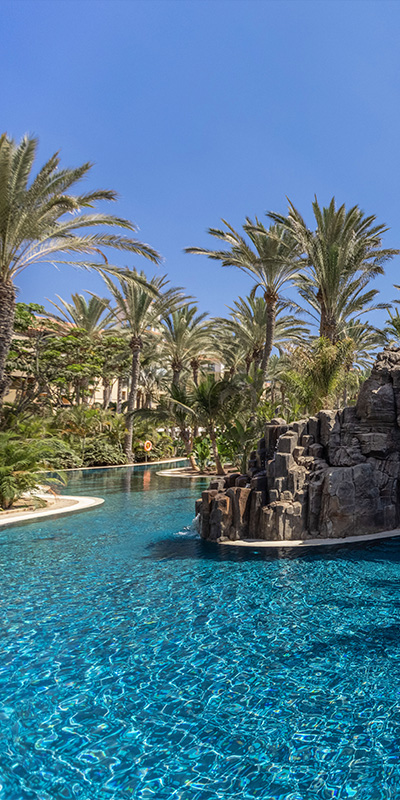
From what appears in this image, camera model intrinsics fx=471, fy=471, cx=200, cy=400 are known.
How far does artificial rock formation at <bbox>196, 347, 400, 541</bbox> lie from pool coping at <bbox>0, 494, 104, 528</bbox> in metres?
3.75

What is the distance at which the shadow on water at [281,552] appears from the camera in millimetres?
7844

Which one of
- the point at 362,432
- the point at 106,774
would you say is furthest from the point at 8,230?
the point at 106,774

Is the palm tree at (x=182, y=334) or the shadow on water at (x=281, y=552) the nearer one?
the shadow on water at (x=281, y=552)

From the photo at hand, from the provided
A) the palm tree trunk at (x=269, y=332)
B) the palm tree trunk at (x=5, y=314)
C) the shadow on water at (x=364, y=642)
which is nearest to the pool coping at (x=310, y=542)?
the shadow on water at (x=364, y=642)

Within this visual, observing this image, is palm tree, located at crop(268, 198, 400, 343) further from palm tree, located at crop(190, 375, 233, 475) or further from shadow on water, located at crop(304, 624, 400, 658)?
shadow on water, located at crop(304, 624, 400, 658)

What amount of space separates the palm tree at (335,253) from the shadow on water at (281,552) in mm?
9964

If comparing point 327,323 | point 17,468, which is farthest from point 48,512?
point 327,323

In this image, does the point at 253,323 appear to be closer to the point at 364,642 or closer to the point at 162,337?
the point at 162,337

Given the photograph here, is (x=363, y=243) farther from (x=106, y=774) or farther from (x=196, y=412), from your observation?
(x=106, y=774)

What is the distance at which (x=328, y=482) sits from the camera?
29.4 feet

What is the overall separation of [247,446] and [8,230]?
34.9ft

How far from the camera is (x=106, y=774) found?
2.96m

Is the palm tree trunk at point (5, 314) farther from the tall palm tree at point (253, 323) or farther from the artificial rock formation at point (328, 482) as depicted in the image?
the tall palm tree at point (253, 323)

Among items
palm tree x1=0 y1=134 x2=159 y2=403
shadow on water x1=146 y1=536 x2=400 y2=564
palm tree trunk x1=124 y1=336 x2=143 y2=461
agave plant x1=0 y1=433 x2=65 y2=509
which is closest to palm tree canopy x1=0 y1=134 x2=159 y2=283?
palm tree x1=0 y1=134 x2=159 y2=403
